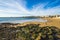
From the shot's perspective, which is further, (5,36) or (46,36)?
(5,36)

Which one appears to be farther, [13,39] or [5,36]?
[5,36]

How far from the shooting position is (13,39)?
55.1 ft

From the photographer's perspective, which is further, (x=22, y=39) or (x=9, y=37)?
(x=9, y=37)

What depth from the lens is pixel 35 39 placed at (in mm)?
15938

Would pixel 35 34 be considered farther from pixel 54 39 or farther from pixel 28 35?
pixel 54 39

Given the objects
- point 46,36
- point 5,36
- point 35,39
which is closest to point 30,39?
point 35,39

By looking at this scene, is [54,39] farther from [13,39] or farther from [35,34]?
Answer: [13,39]

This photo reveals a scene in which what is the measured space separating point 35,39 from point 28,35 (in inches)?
40.6

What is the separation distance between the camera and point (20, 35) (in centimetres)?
1697

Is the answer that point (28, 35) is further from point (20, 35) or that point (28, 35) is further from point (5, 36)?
point (5, 36)

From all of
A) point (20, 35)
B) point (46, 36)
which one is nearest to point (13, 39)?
point (20, 35)

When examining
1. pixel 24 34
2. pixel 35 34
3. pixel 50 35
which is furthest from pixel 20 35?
pixel 50 35

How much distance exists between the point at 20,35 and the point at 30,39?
1.43 meters

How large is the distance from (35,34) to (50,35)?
5.14 feet
